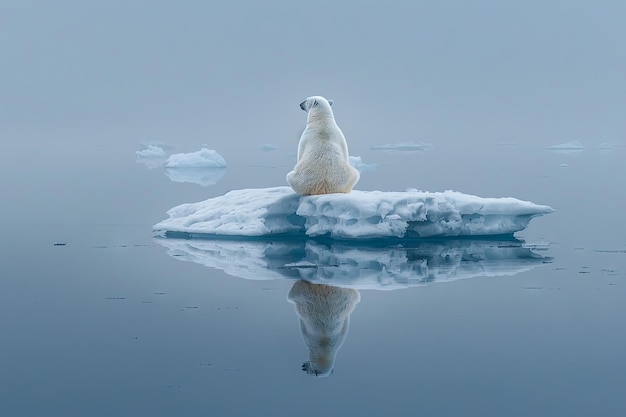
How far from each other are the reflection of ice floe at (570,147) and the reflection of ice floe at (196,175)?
81.1ft

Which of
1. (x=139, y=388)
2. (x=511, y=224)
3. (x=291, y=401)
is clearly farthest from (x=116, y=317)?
(x=511, y=224)

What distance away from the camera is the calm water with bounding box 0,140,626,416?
4605mm

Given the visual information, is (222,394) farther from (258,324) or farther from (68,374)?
(258,324)

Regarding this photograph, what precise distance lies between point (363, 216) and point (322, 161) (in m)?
0.87

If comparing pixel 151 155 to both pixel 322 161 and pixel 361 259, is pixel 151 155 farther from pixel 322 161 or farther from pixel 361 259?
pixel 361 259

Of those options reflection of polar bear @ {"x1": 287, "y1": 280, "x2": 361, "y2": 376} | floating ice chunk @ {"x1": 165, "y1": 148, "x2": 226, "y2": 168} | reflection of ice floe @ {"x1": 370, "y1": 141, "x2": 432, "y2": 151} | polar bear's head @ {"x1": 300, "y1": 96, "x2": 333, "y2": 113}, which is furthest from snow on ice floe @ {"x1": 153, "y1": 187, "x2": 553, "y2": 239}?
reflection of ice floe @ {"x1": 370, "y1": 141, "x2": 432, "y2": 151}

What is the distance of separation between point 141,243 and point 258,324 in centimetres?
442

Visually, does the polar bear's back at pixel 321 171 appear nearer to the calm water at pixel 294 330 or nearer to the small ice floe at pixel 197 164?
the calm water at pixel 294 330

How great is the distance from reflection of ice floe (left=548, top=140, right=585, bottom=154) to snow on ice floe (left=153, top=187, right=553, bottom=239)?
37097 mm

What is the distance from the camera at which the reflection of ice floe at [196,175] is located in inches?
905

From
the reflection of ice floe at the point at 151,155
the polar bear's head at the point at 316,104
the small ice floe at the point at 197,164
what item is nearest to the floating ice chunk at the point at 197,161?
the small ice floe at the point at 197,164

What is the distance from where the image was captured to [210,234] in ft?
32.1

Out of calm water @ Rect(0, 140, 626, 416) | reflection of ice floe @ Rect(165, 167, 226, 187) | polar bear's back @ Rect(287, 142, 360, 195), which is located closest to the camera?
calm water @ Rect(0, 140, 626, 416)

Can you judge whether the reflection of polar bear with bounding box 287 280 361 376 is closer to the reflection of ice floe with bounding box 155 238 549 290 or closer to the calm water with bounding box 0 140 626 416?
the calm water with bounding box 0 140 626 416
